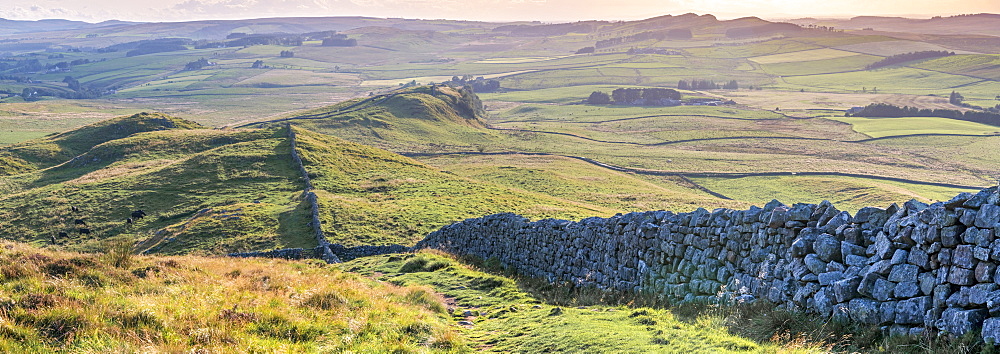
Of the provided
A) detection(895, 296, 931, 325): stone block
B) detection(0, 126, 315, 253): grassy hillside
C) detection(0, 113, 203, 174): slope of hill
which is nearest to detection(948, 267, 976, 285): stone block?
detection(895, 296, 931, 325): stone block

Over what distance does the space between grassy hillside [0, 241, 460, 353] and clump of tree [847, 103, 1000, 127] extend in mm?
194871

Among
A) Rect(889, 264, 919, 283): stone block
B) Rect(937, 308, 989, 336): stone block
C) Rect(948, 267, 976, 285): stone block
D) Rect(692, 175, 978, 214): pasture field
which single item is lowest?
Rect(692, 175, 978, 214): pasture field

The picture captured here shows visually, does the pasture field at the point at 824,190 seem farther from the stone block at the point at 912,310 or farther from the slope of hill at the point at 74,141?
the slope of hill at the point at 74,141

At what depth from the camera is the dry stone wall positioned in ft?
29.2

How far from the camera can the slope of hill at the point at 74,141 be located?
74125 mm

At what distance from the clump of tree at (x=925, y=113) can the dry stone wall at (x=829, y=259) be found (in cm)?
18709

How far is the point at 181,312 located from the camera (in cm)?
1099

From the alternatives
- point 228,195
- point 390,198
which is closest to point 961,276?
point 390,198

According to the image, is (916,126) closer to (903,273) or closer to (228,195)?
(228,195)

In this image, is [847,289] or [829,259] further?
[829,259]

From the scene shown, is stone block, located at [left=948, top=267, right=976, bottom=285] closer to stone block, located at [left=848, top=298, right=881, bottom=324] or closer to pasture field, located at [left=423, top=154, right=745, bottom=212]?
stone block, located at [left=848, top=298, right=881, bottom=324]

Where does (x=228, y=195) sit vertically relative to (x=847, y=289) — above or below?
below

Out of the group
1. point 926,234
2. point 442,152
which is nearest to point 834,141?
point 442,152

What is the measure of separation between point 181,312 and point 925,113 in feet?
687
